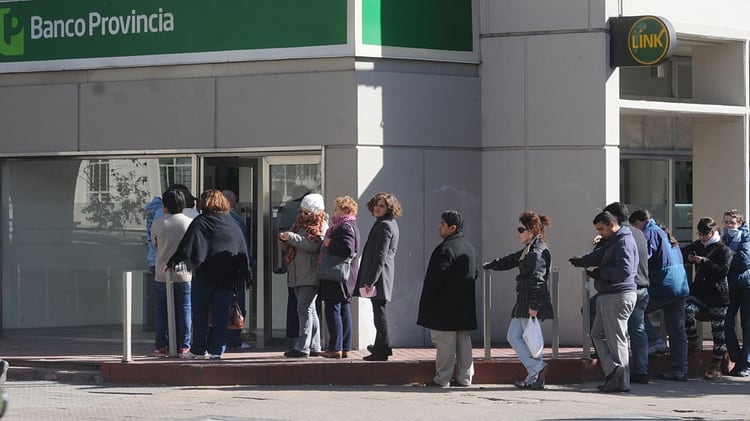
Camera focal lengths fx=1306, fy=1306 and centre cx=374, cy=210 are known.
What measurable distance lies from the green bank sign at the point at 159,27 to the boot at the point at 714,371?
5.45 metres

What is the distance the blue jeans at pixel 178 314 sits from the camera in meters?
13.9

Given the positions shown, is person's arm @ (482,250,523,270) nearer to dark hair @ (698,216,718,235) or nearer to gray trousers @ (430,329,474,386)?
gray trousers @ (430,329,474,386)

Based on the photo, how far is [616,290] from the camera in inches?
501

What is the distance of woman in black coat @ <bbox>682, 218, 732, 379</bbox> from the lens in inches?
Answer: 546

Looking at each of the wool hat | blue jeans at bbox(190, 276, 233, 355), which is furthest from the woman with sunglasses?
blue jeans at bbox(190, 276, 233, 355)

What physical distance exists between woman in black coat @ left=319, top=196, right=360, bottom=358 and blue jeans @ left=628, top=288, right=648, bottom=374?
2897 millimetres

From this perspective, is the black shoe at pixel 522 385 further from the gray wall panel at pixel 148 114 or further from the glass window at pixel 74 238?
the glass window at pixel 74 238

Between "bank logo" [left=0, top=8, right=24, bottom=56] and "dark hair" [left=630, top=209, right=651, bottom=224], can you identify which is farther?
"bank logo" [left=0, top=8, right=24, bottom=56]

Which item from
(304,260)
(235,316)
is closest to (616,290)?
(304,260)

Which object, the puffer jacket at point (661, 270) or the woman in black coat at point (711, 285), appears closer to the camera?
the puffer jacket at point (661, 270)

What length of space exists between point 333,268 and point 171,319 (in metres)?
1.76

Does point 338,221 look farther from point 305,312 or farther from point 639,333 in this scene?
point 639,333

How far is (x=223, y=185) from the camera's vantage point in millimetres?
15758

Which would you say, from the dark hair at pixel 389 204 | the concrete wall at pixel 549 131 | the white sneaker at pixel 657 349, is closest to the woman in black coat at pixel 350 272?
the dark hair at pixel 389 204
